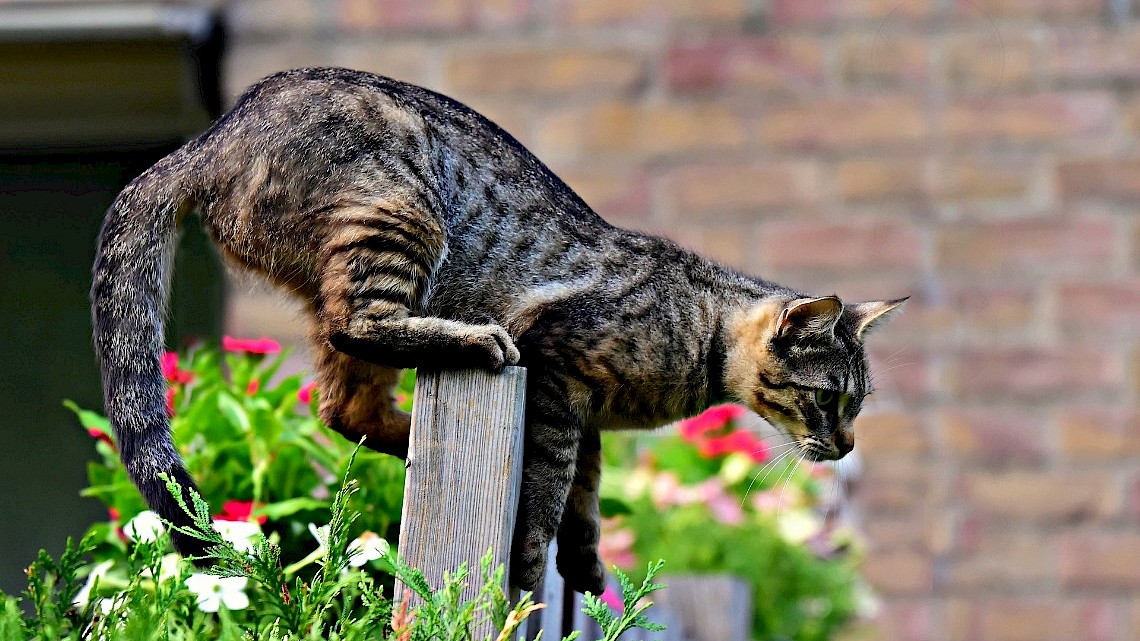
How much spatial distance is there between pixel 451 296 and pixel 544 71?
2892 mm

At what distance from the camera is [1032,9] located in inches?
205

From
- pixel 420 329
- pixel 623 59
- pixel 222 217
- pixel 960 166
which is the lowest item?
pixel 420 329

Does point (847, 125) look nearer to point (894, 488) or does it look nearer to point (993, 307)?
point (993, 307)

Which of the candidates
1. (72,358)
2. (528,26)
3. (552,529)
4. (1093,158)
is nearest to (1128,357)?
(1093,158)

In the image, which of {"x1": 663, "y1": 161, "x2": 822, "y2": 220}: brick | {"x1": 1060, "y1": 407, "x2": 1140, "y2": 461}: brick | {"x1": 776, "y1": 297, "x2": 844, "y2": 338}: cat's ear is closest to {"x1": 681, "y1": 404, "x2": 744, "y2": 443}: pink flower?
{"x1": 663, "y1": 161, "x2": 822, "y2": 220}: brick

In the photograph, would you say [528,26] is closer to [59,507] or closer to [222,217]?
[59,507]

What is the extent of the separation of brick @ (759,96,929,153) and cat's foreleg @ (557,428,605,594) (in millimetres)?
2901

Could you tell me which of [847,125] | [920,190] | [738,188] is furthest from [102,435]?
[920,190]

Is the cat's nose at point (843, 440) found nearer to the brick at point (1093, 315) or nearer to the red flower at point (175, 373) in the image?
the red flower at point (175, 373)

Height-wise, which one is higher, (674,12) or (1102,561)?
(674,12)

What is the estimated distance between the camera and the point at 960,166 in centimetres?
523

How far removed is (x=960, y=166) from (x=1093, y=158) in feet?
1.69

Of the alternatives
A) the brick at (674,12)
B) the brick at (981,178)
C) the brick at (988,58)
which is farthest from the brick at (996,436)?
the brick at (674,12)

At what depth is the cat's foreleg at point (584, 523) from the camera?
2596mm
